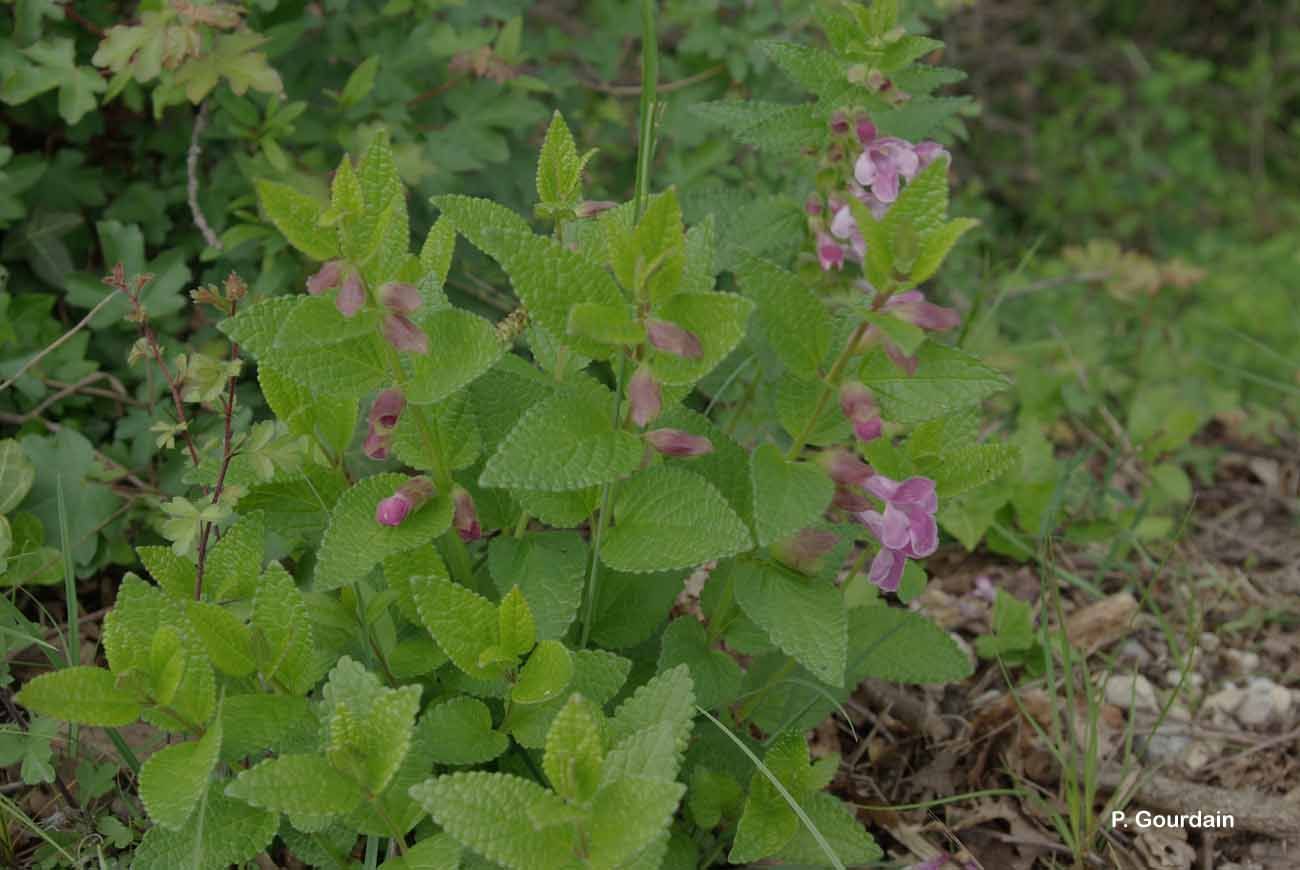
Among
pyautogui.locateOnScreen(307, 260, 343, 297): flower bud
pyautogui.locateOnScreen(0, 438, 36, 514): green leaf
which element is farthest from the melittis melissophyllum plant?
pyautogui.locateOnScreen(0, 438, 36, 514): green leaf

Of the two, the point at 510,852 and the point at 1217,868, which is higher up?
the point at 510,852

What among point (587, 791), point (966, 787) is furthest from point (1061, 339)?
point (587, 791)

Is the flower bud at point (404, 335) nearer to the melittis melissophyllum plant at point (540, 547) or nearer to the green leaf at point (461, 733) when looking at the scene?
the melittis melissophyllum plant at point (540, 547)

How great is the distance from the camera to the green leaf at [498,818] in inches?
Answer: 56.0

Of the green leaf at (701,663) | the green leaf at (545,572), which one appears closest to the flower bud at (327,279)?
the green leaf at (545,572)

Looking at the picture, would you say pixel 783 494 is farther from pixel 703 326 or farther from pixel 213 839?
pixel 213 839

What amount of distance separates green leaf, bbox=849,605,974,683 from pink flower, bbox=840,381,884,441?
0.46m

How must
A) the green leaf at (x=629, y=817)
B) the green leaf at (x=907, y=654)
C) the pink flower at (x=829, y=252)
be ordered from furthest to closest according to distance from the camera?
1. the pink flower at (x=829, y=252)
2. the green leaf at (x=907, y=654)
3. the green leaf at (x=629, y=817)

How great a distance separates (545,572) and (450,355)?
1.15 feet

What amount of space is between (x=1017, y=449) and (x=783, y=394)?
0.36 m

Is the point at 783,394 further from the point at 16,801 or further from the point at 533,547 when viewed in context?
the point at 16,801

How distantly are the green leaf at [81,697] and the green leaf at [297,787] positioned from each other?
193 millimetres

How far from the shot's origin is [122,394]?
252 cm

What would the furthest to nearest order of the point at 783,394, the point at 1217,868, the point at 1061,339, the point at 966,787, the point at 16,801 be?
the point at 1061,339 → the point at 966,787 → the point at 1217,868 → the point at 16,801 → the point at 783,394
